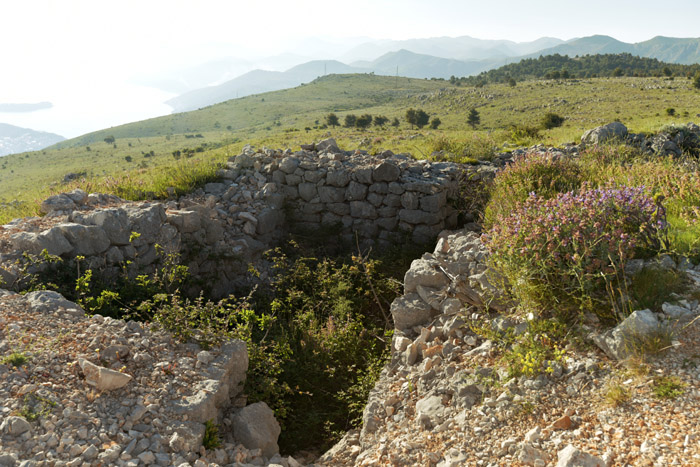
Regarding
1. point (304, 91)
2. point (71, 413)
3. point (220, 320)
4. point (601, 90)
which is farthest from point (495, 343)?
point (304, 91)

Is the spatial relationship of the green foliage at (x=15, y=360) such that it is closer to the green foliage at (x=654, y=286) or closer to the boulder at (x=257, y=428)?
the boulder at (x=257, y=428)

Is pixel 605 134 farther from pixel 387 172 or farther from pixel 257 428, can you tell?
pixel 257 428

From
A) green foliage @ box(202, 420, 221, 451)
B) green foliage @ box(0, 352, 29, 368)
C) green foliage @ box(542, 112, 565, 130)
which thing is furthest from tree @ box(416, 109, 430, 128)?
green foliage @ box(0, 352, 29, 368)

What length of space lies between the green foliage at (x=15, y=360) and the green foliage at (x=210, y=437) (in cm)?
155

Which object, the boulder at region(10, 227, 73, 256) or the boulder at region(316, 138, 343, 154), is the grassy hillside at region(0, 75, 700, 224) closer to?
the boulder at region(316, 138, 343, 154)

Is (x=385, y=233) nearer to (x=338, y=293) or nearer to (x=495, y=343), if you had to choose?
(x=338, y=293)

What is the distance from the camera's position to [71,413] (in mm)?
3008

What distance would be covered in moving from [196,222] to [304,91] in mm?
93060

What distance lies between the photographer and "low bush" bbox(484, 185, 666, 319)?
366 cm

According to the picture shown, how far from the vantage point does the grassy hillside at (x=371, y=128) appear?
617 inches

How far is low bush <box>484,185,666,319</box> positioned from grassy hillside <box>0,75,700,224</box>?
661cm

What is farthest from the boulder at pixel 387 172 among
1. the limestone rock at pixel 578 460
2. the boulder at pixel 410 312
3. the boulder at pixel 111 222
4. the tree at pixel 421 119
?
the tree at pixel 421 119

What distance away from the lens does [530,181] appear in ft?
21.0

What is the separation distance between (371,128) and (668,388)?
108 ft
